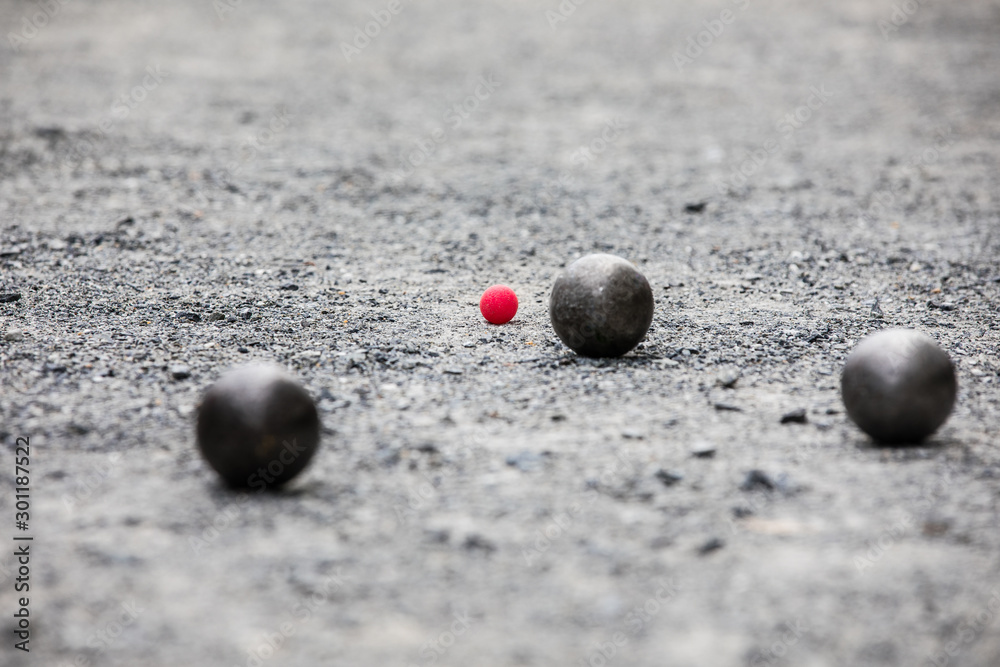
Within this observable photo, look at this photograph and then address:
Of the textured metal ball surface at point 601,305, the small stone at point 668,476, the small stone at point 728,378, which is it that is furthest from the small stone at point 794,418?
the textured metal ball surface at point 601,305

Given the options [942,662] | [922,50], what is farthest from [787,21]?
[942,662]

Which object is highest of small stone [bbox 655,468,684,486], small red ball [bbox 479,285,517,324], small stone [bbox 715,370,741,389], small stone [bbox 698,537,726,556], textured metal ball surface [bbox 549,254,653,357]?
textured metal ball surface [bbox 549,254,653,357]

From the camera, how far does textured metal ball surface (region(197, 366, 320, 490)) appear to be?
165 inches

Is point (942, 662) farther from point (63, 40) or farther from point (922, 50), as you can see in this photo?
point (63, 40)

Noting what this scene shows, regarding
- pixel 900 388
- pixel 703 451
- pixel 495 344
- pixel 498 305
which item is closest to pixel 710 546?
pixel 703 451

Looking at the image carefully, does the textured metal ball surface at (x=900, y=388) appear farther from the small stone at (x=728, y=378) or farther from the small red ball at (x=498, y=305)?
the small red ball at (x=498, y=305)

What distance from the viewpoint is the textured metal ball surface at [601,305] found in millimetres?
5852

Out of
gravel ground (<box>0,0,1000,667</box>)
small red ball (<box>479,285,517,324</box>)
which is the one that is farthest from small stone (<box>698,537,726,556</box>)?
small red ball (<box>479,285,517,324</box>)

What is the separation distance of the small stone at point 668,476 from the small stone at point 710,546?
0.57 m

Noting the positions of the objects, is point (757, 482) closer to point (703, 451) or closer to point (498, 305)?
point (703, 451)

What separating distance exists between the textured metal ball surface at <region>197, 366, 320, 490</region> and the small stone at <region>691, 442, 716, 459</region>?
6.69 ft

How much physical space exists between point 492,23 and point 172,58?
6.18m

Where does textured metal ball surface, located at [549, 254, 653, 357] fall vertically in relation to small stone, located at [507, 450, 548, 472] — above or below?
above

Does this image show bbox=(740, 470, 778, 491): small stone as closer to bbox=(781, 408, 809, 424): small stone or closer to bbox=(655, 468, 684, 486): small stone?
bbox=(655, 468, 684, 486): small stone
